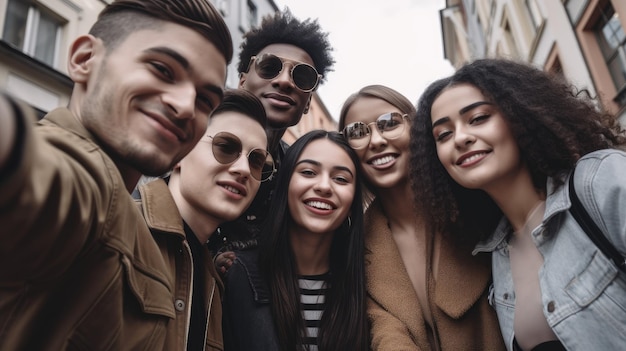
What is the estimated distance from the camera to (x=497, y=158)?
1.91 meters

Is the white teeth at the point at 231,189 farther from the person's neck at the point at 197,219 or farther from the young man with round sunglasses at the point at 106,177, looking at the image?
the young man with round sunglasses at the point at 106,177

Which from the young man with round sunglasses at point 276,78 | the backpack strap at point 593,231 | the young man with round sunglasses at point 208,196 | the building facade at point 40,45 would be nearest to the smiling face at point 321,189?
the young man with round sunglasses at point 208,196

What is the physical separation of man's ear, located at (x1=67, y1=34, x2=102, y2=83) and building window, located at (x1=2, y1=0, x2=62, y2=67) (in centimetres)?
792

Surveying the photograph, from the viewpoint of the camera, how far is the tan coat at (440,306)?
83.0 inches

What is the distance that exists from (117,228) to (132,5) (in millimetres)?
926

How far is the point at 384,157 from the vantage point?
107 inches

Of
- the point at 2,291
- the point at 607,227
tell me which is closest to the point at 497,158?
the point at 607,227

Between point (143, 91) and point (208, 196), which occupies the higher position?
point (143, 91)

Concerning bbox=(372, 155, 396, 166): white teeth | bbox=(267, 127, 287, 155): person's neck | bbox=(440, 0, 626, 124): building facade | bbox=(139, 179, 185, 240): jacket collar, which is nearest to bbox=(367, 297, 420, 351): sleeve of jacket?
bbox=(372, 155, 396, 166): white teeth

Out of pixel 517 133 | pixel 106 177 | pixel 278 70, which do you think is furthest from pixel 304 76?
pixel 106 177

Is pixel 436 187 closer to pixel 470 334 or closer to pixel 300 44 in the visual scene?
pixel 470 334

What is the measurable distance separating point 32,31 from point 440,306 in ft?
30.9

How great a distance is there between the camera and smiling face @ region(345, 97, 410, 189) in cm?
268

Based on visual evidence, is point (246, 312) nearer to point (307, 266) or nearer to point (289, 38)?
point (307, 266)
